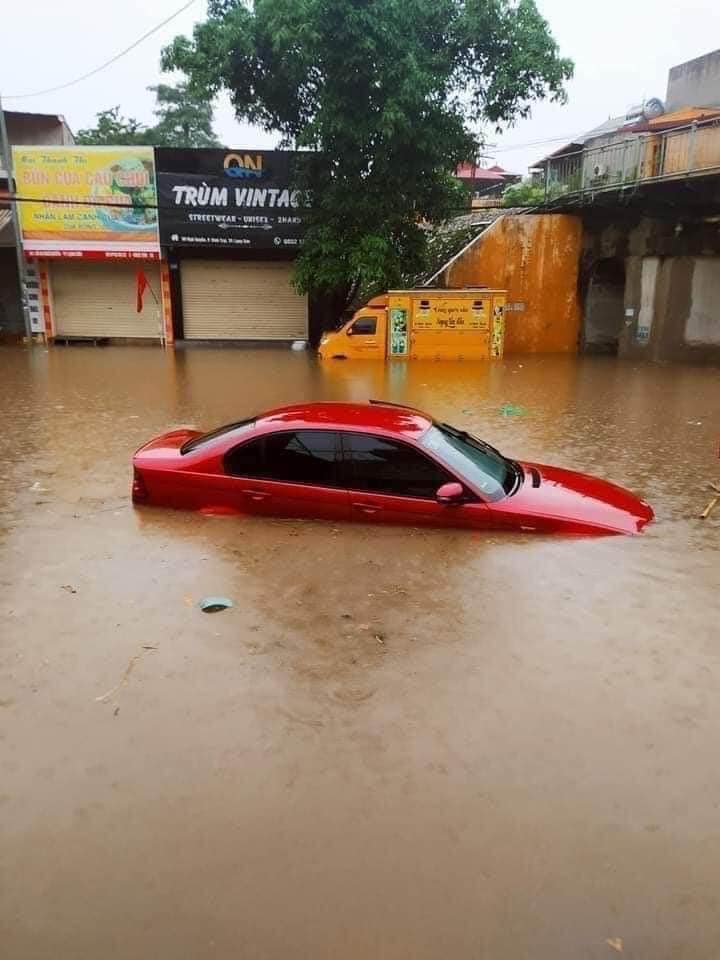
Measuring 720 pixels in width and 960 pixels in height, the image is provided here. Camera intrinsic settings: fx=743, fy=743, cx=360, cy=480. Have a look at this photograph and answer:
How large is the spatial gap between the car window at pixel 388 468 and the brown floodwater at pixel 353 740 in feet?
1.31

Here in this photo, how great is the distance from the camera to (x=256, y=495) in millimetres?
6270

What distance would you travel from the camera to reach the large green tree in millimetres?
17766

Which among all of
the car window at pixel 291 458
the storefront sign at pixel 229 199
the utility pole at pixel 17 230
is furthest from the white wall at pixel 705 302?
the utility pole at pixel 17 230

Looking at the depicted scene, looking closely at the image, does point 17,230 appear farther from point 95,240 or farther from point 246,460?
point 246,460

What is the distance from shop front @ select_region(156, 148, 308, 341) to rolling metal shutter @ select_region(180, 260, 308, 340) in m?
0.03

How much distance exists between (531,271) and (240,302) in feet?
30.6

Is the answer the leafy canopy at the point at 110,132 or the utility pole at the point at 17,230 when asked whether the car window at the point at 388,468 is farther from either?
the leafy canopy at the point at 110,132

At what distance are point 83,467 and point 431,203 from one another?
52.5ft

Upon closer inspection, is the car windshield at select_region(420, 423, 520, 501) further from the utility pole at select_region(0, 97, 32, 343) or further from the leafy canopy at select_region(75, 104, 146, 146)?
the leafy canopy at select_region(75, 104, 146, 146)

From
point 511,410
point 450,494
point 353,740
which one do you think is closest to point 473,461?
point 450,494

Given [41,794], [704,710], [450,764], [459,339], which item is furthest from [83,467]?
[459,339]

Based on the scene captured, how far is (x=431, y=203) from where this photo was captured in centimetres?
2147

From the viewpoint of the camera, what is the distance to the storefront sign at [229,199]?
2186cm

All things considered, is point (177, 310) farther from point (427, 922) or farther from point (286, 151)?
point (427, 922)
